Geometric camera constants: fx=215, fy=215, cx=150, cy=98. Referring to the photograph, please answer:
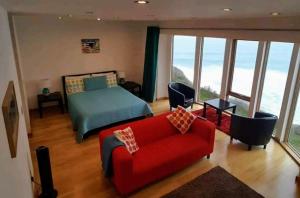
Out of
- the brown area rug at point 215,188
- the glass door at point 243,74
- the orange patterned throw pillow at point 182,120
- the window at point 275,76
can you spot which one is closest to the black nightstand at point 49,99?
the orange patterned throw pillow at point 182,120

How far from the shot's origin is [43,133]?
16.0 feet

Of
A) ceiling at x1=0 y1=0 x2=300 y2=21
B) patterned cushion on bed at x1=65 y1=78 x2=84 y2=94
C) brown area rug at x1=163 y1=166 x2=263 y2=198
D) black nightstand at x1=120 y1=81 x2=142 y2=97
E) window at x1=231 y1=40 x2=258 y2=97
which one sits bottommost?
brown area rug at x1=163 y1=166 x2=263 y2=198

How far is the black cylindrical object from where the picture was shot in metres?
2.82

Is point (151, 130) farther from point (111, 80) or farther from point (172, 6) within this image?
point (111, 80)

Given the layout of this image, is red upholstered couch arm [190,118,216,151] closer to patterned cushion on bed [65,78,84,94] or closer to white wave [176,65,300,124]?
white wave [176,65,300,124]

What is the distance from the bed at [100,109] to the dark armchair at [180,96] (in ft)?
2.83

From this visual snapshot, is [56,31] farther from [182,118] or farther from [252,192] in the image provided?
[252,192]

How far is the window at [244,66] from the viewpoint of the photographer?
4988 millimetres

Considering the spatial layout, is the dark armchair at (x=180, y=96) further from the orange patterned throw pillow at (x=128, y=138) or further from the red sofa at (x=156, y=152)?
the orange patterned throw pillow at (x=128, y=138)

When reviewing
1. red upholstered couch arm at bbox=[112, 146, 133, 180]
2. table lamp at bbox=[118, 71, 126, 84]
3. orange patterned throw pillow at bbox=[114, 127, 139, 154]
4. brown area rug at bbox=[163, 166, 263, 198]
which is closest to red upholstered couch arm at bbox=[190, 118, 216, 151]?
brown area rug at bbox=[163, 166, 263, 198]

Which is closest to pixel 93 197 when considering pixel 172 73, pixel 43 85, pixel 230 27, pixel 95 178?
pixel 95 178

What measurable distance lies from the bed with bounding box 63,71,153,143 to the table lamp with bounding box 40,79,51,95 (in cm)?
58

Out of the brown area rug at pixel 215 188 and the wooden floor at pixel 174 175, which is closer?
the brown area rug at pixel 215 188

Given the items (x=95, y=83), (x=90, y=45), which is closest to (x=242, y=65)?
(x=95, y=83)
